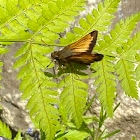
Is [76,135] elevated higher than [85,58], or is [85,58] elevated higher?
[85,58]

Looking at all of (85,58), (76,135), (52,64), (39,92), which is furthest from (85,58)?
(76,135)

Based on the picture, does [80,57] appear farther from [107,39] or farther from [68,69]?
[107,39]

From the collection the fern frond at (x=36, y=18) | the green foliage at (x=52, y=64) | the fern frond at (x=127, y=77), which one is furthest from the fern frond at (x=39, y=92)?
the fern frond at (x=127, y=77)

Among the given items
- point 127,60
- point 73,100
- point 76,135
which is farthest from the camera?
point 76,135

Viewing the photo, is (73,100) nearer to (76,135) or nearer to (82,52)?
(82,52)

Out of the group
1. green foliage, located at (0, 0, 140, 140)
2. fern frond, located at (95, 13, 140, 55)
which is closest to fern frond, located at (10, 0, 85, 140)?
green foliage, located at (0, 0, 140, 140)

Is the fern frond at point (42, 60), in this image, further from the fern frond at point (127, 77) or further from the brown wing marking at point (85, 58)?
the fern frond at point (127, 77)

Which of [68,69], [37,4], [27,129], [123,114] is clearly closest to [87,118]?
[123,114]

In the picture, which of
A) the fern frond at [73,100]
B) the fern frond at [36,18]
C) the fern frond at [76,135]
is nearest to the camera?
the fern frond at [73,100]
